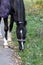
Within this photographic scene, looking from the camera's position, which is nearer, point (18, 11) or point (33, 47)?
point (18, 11)

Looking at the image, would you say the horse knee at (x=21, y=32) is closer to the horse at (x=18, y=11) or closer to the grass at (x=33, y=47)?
the horse at (x=18, y=11)

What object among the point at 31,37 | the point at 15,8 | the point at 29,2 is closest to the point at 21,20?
the point at 15,8

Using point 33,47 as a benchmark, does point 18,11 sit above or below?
above

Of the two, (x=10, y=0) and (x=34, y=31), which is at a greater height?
(x=10, y=0)

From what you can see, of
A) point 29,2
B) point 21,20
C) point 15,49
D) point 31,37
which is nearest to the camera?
point 21,20

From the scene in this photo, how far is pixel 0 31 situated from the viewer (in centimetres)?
1005

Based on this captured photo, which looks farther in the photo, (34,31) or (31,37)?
(34,31)

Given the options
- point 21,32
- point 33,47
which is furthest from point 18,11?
point 33,47

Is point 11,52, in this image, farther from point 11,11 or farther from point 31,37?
point 31,37

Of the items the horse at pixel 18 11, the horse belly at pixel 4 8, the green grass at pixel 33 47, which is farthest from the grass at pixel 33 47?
the horse belly at pixel 4 8

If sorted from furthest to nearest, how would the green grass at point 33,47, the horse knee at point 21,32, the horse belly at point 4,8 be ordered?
the horse knee at point 21,32, the horse belly at point 4,8, the green grass at point 33,47

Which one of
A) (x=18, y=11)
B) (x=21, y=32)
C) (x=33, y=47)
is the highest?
(x=18, y=11)

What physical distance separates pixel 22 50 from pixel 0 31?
7.14ft

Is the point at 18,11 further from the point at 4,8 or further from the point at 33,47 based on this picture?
the point at 33,47
